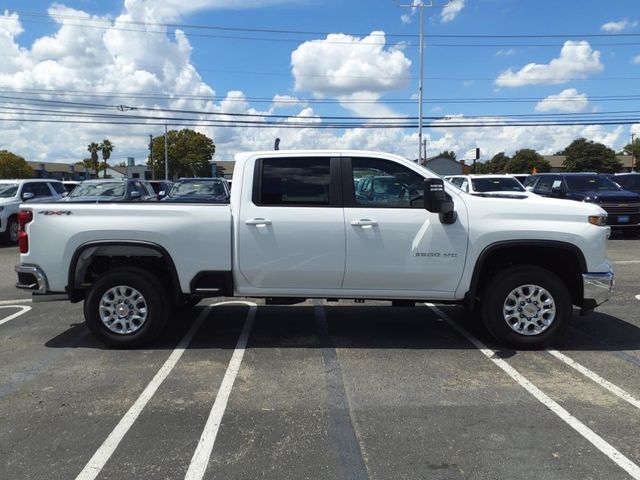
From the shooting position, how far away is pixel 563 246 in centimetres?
536

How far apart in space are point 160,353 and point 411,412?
2725mm

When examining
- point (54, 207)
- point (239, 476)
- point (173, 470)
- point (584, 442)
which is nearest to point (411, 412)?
point (584, 442)

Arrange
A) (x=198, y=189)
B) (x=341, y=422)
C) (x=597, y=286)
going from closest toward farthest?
(x=341, y=422)
(x=597, y=286)
(x=198, y=189)

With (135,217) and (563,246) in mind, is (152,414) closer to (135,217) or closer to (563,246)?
(135,217)

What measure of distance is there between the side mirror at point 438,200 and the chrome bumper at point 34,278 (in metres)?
3.87

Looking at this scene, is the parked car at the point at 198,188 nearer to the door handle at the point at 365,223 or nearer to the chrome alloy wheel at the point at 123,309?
the chrome alloy wheel at the point at 123,309

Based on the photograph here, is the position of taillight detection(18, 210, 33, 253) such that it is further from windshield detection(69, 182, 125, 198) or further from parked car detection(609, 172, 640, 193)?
parked car detection(609, 172, 640, 193)

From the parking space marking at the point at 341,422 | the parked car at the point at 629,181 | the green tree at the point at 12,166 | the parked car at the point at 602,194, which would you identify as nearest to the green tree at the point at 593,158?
the parked car at the point at 629,181

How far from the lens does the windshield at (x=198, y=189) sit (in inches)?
636

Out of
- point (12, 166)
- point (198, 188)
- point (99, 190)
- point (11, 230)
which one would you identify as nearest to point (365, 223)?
point (99, 190)

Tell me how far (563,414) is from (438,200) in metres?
2.10

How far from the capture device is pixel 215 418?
4090 mm

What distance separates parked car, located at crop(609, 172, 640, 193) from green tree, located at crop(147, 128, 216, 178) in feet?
247

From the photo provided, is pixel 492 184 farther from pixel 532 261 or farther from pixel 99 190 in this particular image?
pixel 532 261
